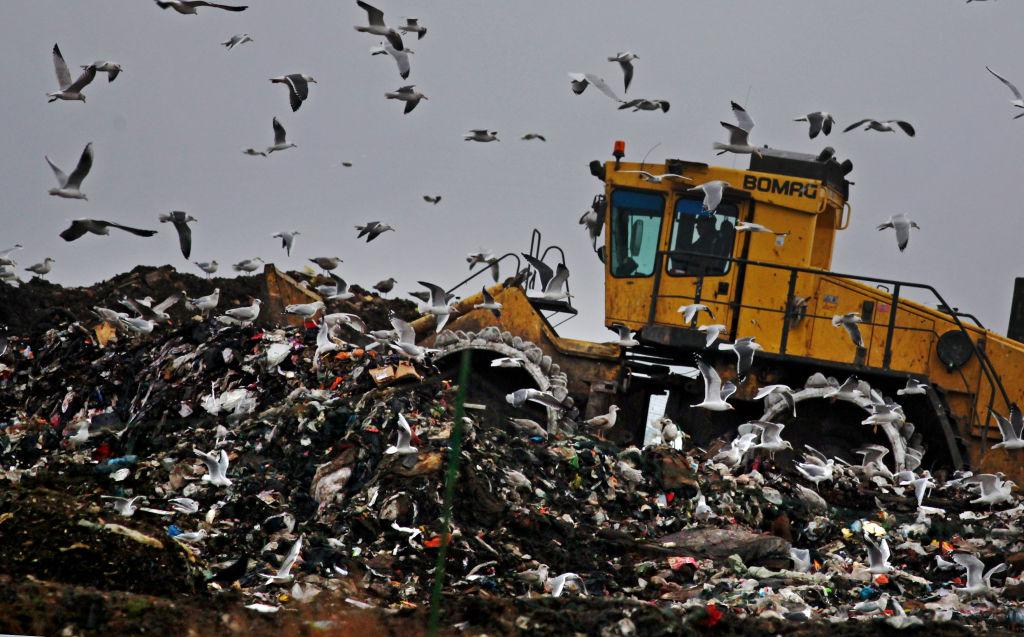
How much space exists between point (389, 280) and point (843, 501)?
541 cm

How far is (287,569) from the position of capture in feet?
27.6

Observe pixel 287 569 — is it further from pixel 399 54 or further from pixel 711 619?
A: pixel 399 54

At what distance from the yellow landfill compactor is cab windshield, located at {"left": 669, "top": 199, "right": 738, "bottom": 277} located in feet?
0.04

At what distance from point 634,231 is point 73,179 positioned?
532 centimetres

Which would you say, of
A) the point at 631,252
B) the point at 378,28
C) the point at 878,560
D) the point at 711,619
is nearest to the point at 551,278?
the point at 631,252

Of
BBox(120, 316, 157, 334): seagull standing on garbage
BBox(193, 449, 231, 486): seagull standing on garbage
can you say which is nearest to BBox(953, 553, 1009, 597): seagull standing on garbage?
BBox(193, 449, 231, 486): seagull standing on garbage

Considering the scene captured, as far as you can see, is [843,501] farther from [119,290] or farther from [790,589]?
[119,290]

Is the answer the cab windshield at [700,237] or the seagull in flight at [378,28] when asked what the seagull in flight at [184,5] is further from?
the cab windshield at [700,237]

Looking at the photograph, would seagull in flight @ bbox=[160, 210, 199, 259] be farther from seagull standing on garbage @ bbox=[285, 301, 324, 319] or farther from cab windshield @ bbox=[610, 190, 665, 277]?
cab windshield @ bbox=[610, 190, 665, 277]

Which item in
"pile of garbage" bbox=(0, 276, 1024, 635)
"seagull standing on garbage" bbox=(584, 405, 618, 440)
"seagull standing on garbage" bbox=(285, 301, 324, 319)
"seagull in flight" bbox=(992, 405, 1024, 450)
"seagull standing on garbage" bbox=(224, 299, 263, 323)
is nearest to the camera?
"pile of garbage" bbox=(0, 276, 1024, 635)

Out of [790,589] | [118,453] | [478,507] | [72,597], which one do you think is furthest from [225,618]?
[118,453]

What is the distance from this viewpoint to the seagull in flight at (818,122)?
41.3ft

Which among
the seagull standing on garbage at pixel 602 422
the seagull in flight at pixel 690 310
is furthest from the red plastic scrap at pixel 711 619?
the seagull in flight at pixel 690 310

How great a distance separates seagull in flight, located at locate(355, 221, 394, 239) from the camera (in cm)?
1346
